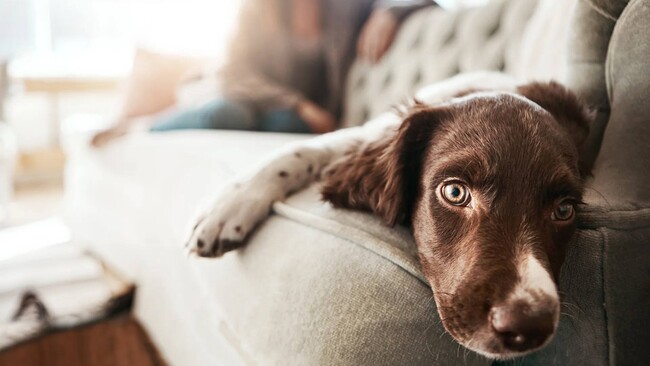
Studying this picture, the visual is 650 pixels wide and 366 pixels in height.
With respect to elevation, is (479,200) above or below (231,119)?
above

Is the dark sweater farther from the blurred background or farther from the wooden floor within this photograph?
the blurred background

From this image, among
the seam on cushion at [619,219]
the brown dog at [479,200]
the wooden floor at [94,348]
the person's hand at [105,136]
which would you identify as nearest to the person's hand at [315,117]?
the person's hand at [105,136]

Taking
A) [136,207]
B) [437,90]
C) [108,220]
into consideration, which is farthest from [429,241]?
[108,220]

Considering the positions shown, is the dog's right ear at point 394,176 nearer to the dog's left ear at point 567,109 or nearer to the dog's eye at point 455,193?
the dog's eye at point 455,193

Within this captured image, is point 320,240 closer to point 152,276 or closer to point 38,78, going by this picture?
point 152,276

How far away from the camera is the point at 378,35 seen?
3410 mm

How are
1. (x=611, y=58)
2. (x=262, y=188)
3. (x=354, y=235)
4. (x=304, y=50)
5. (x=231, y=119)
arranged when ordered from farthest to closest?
(x=304, y=50) → (x=231, y=119) → (x=262, y=188) → (x=611, y=58) → (x=354, y=235)

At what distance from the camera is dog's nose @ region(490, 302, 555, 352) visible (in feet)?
2.77

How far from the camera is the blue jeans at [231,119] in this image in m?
2.92

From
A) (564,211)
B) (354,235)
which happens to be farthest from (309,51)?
(564,211)

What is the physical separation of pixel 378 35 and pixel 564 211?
8.34ft

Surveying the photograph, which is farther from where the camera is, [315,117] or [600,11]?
[315,117]

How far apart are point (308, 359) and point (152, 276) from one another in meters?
1.42

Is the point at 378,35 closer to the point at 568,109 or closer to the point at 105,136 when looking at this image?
the point at 105,136
